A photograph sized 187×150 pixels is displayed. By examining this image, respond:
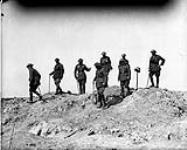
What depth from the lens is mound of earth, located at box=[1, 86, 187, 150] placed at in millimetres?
13039

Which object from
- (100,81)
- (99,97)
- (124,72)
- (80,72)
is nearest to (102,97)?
(99,97)

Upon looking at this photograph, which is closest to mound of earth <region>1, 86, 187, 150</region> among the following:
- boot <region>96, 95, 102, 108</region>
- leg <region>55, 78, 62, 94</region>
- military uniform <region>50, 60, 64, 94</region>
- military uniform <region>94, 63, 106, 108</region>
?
boot <region>96, 95, 102, 108</region>

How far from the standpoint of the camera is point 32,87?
17.6 meters

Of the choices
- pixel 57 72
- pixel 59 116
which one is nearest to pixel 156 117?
pixel 59 116

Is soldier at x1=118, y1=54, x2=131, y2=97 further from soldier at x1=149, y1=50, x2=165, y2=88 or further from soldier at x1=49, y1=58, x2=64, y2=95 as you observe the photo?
soldier at x1=49, y1=58, x2=64, y2=95

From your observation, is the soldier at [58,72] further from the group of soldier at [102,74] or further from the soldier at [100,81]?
the soldier at [100,81]

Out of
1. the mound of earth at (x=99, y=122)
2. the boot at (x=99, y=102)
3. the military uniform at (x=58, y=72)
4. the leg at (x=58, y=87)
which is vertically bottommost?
the mound of earth at (x=99, y=122)

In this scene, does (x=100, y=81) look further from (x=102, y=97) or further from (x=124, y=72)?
(x=124, y=72)

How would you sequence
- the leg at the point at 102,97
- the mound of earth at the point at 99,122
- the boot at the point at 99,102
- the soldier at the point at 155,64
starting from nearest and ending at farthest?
the mound of earth at the point at 99,122, the leg at the point at 102,97, the boot at the point at 99,102, the soldier at the point at 155,64

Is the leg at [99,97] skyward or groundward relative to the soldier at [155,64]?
groundward

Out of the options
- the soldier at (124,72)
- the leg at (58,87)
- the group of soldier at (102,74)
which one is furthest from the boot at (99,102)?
the leg at (58,87)

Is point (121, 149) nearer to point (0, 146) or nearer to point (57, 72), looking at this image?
point (0, 146)

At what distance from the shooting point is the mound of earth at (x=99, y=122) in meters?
13.0

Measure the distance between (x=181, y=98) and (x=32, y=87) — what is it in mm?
5994
